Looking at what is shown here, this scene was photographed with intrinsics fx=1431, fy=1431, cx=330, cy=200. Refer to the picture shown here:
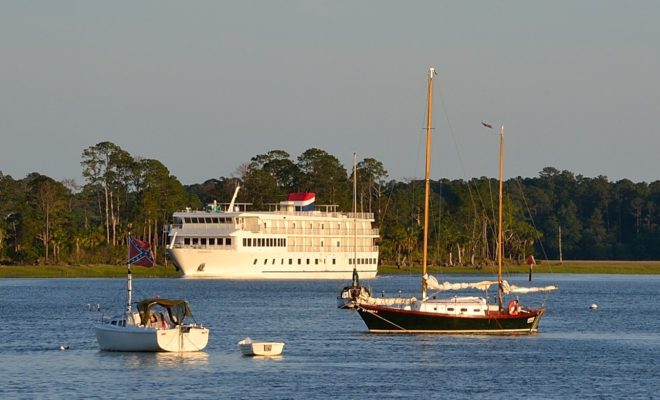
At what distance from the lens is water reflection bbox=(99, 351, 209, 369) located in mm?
58156

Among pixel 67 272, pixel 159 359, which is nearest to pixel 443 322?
pixel 159 359

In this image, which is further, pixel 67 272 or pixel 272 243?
pixel 272 243

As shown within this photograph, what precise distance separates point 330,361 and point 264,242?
103 m

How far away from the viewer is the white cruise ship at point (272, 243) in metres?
160

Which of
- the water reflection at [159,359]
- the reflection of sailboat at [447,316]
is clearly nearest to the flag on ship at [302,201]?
the reflection of sailboat at [447,316]

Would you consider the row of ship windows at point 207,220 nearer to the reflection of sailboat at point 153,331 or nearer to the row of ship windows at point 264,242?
the row of ship windows at point 264,242

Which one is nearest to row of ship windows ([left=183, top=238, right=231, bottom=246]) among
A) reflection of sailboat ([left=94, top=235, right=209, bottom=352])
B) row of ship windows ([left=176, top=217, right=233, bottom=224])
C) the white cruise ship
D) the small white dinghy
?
the white cruise ship

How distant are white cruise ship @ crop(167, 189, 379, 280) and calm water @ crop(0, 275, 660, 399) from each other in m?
57.7

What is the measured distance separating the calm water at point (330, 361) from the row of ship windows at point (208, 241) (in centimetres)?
5846

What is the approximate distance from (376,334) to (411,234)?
120m

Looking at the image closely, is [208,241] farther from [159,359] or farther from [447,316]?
[159,359]

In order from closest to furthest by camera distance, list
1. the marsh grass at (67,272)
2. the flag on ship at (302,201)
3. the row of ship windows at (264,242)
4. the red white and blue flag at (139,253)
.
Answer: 1. the red white and blue flag at (139,253)
2. the row of ship windows at (264,242)
3. the marsh grass at (67,272)
4. the flag on ship at (302,201)

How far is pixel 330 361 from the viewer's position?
62.2 metres

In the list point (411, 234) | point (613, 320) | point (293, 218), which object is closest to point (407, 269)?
point (411, 234)
